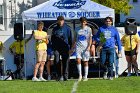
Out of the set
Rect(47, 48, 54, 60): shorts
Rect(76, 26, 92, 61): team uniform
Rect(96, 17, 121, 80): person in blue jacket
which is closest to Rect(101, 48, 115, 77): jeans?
Rect(96, 17, 121, 80): person in blue jacket

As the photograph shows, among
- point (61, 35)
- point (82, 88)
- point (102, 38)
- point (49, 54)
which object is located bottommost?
point (82, 88)

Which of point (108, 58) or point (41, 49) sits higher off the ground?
point (41, 49)

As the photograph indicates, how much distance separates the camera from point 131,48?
1942 centimetres

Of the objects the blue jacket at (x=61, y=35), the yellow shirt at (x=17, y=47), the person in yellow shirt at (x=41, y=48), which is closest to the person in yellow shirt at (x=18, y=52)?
the yellow shirt at (x=17, y=47)

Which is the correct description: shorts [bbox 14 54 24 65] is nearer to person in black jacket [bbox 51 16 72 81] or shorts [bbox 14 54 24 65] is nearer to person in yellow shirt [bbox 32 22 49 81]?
person in yellow shirt [bbox 32 22 49 81]

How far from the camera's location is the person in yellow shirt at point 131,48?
1945 centimetres

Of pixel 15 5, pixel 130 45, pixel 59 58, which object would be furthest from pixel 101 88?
pixel 15 5

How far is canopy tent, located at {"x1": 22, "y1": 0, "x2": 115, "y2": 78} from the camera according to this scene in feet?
63.2

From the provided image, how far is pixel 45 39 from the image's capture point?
1777 centimetres

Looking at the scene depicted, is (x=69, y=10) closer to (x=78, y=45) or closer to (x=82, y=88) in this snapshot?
(x=78, y=45)

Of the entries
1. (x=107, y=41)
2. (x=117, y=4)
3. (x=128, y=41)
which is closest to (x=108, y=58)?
(x=107, y=41)

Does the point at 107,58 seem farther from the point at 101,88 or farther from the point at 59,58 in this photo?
the point at 101,88

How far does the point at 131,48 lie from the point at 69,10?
2.65 meters

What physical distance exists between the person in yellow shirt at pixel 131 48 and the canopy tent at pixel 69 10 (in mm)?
1090
